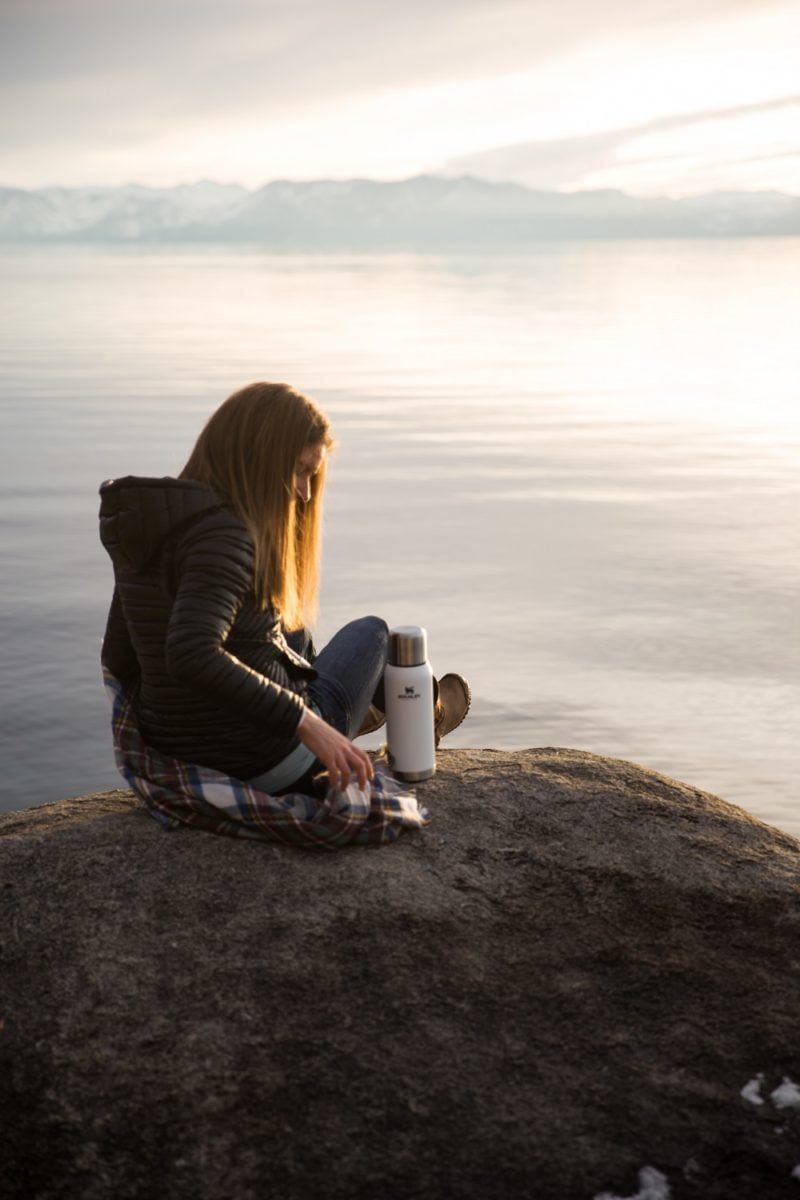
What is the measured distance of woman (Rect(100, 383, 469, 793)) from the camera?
414cm

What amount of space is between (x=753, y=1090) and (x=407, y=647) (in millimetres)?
2025

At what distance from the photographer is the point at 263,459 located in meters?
4.38

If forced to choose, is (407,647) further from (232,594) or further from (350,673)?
(232,594)

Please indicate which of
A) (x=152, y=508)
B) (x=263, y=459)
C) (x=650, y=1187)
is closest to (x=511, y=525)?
(x=263, y=459)

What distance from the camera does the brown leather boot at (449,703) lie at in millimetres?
5812

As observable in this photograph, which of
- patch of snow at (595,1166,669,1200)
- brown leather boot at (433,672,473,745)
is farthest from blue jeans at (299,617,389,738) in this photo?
patch of snow at (595,1166,669,1200)

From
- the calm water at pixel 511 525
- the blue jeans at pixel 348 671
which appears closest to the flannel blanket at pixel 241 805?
the blue jeans at pixel 348 671

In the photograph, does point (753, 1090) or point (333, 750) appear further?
point (333, 750)

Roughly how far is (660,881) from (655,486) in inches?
529

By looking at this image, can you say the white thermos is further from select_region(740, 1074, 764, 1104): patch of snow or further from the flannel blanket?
select_region(740, 1074, 764, 1104): patch of snow

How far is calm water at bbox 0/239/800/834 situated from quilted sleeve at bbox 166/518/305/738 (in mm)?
5115

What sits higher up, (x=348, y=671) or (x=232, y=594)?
(x=232, y=594)

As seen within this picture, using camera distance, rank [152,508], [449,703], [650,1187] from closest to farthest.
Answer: [650,1187]
[152,508]
[449,703]

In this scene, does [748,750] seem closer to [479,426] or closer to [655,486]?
[655,486]
